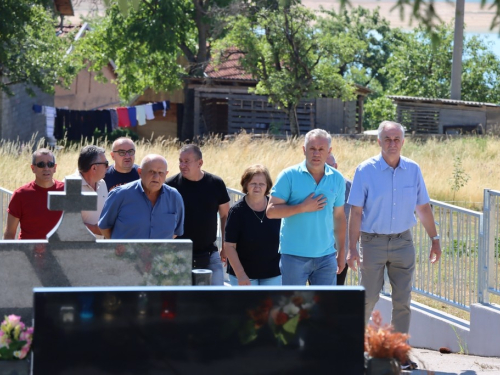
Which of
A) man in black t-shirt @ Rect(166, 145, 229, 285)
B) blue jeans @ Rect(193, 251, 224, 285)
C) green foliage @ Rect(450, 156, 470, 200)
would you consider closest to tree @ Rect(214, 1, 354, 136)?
green foliage @ Rect(450, 156, 470, 200)

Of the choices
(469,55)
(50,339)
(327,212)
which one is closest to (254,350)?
(50,339)

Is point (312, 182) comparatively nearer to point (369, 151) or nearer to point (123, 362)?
point (123, 362)

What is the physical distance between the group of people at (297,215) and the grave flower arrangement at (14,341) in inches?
98.2

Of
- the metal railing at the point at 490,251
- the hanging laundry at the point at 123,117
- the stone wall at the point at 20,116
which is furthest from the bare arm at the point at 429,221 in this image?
the hanging laundry at the point at 123,117

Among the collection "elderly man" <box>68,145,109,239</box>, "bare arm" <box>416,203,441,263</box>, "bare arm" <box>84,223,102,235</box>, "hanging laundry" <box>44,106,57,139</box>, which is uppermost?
"hanging laundry" <box>44,106,57,139</box>

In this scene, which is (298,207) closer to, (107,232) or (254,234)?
(254,234)

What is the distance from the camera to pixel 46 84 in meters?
25.7

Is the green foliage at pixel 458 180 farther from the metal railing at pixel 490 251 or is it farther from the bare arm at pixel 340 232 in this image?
the bare arm at pixel 340 232

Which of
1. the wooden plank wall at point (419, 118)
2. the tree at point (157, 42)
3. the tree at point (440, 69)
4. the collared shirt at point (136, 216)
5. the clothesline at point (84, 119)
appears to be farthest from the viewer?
the tree at point (440, 69)

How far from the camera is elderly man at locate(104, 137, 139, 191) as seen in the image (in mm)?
7668

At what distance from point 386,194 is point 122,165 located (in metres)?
2.37

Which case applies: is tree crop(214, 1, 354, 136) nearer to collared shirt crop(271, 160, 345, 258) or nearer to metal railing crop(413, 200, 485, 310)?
metal railing crop(413, 200, 485, 310)

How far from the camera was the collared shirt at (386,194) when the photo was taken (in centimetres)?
697

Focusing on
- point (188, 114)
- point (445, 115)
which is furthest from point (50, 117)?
point (445, 115)
